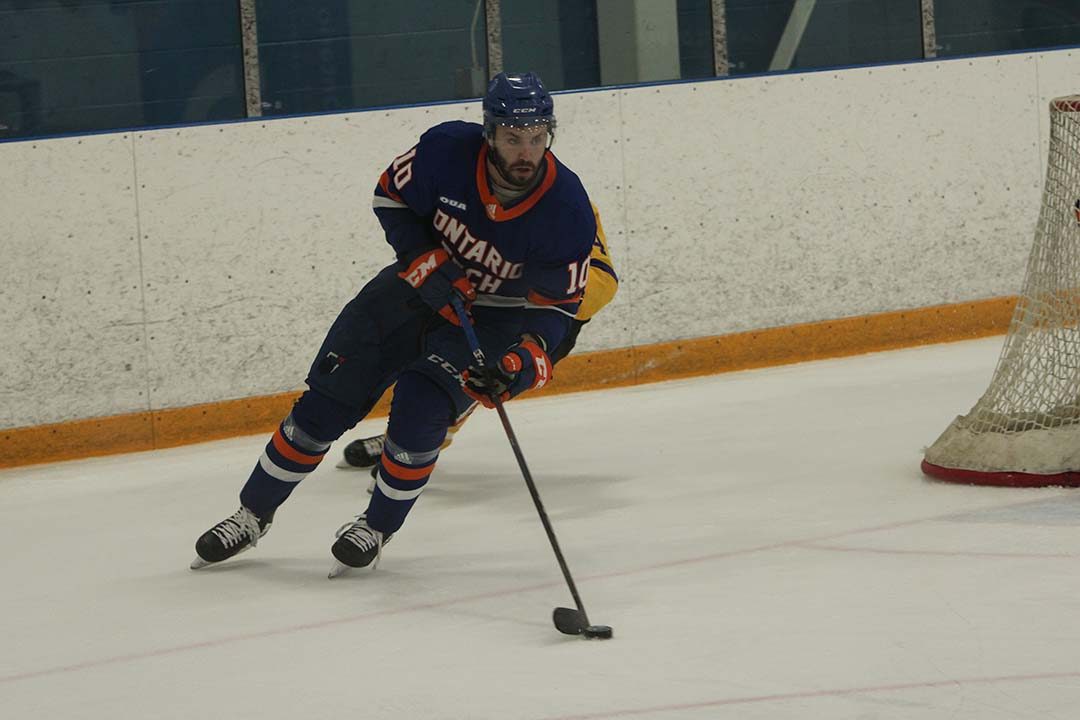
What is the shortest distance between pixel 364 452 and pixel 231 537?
1192mm

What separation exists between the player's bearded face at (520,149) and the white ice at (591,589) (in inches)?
32.6

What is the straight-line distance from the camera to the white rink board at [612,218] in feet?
16.3

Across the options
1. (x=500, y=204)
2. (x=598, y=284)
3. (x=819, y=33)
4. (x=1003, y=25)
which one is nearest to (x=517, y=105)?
(x=500, y=204)

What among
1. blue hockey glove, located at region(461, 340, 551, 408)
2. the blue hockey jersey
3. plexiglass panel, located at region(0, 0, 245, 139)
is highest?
plexiglass panel, located at region(0, 0, 245, 139)

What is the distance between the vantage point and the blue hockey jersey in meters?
3.28

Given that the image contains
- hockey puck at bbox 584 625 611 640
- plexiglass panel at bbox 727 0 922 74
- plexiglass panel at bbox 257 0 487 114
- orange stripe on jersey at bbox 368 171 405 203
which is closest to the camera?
hockey puck at bbox 584 625 611 640

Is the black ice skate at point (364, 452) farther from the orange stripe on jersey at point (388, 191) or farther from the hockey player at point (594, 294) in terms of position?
the orange stripe on jersey at point (388, 191)

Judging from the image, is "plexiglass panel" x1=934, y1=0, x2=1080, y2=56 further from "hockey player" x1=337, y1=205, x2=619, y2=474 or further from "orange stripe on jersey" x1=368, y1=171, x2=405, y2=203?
"orange stripe on jersey" x1=368, y1=171, x2=405, y2=203

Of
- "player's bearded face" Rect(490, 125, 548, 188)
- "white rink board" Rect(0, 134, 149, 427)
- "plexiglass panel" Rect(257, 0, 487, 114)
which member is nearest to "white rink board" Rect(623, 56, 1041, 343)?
"plexiglass panel" Rect(257, 0, 487, 114)

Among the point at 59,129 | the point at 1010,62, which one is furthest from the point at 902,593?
the point at 1010,62

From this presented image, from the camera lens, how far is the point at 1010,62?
617 cm

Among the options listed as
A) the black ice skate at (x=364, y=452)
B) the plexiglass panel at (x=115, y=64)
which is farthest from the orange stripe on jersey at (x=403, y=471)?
the plexiglass panel at (x=115, y=64)

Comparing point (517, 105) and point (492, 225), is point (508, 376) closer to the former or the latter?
point (492, 225)

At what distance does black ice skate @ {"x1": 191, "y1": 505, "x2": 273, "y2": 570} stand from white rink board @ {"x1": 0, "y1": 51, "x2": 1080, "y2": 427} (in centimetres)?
181
